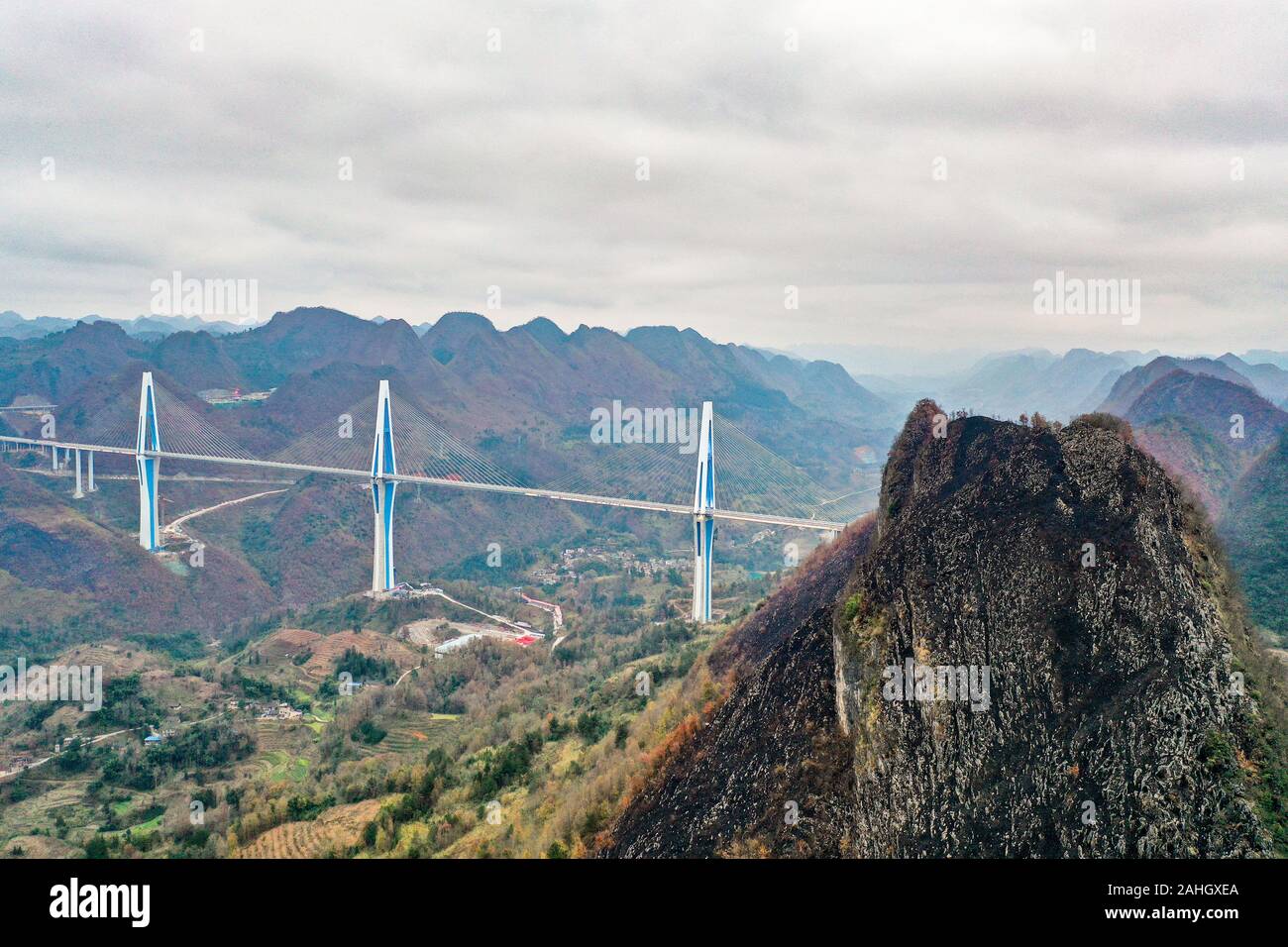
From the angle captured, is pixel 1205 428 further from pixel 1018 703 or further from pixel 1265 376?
pixel 1265 376

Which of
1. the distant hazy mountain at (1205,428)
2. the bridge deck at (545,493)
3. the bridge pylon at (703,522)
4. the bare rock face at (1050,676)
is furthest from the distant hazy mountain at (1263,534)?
the bridge pylon at (703,522)

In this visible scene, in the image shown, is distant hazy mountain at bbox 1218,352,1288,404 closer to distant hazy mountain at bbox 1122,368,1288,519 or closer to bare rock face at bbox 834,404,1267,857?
distant hazy mountain at bbox 1122,368,1288,519

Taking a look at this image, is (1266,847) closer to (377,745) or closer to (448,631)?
(377,745)

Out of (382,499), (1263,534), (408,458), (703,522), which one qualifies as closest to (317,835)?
(703,522)

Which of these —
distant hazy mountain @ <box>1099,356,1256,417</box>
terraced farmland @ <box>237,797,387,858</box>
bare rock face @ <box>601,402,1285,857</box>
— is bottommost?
terraced farmland @ <box>237,797,387,858</box>

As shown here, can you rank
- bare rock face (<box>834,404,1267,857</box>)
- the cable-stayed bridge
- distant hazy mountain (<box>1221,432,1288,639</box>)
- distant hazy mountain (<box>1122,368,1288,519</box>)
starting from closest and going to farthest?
bare rock face (<box>834,404,1267,857</box>) → distant hazy mountain (<box>1221,432,1288,639</box>) → distant hazy mountain (<box>1122,368,1288,519</box>) → the cable-stayed bridge

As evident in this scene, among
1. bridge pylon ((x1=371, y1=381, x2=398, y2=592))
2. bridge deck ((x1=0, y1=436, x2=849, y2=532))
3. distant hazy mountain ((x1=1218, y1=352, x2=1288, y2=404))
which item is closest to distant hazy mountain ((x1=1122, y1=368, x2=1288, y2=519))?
bridge deck ((x1=0, y1=436, x2=849, y2=532))

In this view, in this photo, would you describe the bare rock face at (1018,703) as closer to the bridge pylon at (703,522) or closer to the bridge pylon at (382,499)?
the bridge pylon at (703,522)
